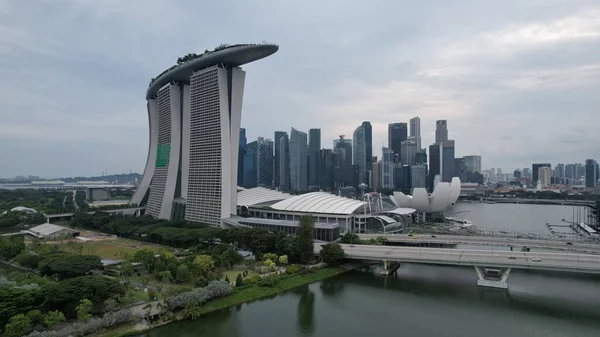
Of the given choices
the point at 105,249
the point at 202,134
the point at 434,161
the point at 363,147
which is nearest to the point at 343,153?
the point at 363,147

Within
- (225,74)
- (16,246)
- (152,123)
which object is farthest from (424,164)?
(16,246)

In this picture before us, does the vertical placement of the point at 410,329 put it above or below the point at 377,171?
below

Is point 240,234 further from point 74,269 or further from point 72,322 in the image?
point 72,322

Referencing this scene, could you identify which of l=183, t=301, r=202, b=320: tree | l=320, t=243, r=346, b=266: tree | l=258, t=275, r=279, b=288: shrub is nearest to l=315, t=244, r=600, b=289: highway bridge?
l=320, t=243, r=346, b=266: tree

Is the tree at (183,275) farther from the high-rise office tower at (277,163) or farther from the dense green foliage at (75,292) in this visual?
the high-rise office tower at (277,163)

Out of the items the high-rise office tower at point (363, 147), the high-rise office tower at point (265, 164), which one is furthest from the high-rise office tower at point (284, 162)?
the high-rise office tower at point (363, 147)
